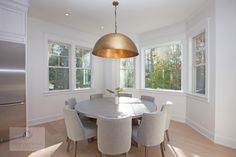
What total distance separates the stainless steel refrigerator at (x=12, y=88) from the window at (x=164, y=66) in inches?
145

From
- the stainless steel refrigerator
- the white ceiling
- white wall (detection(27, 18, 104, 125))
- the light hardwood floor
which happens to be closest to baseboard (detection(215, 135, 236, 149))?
the light hardwood floor

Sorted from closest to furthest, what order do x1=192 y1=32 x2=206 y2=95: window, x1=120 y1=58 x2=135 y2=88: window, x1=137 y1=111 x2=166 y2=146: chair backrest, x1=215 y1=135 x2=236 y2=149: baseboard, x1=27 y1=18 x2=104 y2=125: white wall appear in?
1. x1=137 y1=111 x2=166 y2=146: chair backrest
2. x1=215 y1=135 x2=236 y2=149: baseboard
3. x1=192 y1=32 x2=206 y2=95: window
4. x1=27 y1=18 x2=104 y2=125: white wall
5. x1=120 y1=58 x2=135 y2=88: window

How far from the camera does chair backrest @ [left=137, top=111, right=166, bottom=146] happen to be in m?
2.13

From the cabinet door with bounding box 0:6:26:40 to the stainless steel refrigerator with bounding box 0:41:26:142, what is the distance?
217 mm

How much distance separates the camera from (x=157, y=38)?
16.3 ft

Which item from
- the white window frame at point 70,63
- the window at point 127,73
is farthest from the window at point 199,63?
the white window frame at point 70,63

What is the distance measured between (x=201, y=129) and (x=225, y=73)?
4.46ft

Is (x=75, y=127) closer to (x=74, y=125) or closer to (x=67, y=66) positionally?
(x=74, y=125)

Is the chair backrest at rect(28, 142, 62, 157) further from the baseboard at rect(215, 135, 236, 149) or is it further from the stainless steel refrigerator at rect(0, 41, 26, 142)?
the baseboard at rect(215, 135, 236, 149)

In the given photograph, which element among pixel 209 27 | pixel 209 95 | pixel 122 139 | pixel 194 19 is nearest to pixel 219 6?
pixel 209 27

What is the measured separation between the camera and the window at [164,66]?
4637 millimetres

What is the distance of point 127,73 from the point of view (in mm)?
5766

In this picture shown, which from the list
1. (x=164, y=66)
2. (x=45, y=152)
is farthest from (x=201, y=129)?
(x=45, y=152)

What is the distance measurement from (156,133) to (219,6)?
263cm
